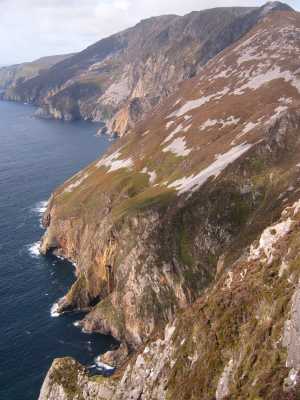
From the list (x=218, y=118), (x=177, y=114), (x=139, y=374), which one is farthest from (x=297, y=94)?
(x=139, y=374)

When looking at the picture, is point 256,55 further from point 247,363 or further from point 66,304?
point 247,363

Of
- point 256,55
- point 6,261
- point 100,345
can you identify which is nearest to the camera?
point 100,345

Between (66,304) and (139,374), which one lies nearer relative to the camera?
(139,374)

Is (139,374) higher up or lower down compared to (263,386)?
lower down

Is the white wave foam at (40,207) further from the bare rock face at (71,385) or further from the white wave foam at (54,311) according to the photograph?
the bare rock face at (71,385)

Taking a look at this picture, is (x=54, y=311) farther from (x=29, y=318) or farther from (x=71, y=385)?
(x=71, y=385)

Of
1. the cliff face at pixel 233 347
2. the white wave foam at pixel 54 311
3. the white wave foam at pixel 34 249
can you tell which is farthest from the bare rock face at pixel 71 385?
the white wave foam at pixel 34 249

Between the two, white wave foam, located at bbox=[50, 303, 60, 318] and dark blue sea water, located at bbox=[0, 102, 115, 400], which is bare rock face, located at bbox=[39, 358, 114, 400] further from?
white wave foam, located at bbox=[50, 303, 60, 318]

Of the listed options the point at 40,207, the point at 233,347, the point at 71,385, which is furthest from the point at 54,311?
the point at 40,207
